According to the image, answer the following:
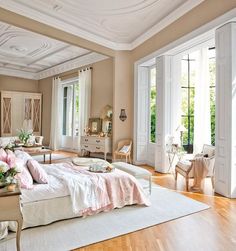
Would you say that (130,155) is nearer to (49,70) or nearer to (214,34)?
(214,34)

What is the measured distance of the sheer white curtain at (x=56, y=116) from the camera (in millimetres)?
9867

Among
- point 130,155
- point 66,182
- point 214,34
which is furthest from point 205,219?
point 130,155

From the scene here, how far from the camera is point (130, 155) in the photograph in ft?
23.1

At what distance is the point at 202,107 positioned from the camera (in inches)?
248

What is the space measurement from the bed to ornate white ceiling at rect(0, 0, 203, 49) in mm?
3396

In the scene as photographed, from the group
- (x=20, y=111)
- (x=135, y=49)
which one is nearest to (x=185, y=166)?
(x=135, y=49)

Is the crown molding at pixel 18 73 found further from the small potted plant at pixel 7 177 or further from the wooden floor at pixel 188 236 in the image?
the wooden floor at pixel 188 236

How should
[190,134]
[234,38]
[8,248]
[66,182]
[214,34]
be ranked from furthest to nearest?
[190,134] < [214,34] < [234,38] < [66,182] < [8,248]

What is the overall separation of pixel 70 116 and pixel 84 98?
1643 mm

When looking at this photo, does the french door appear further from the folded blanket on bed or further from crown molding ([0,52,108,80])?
the folded blanket on bed

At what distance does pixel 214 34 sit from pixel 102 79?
4311mm

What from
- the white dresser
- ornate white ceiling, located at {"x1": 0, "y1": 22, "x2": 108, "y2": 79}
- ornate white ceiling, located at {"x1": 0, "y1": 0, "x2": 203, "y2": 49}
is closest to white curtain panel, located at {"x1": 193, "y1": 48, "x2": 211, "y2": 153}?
ornate white ceiling, located at {"x1": 0, "y1": 0, "x2": 203, "y2": 49}

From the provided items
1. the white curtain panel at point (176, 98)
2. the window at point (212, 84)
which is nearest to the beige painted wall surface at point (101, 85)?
the white curtain panel at point (176, 98)

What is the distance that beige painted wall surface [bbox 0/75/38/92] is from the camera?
10.2 metres
